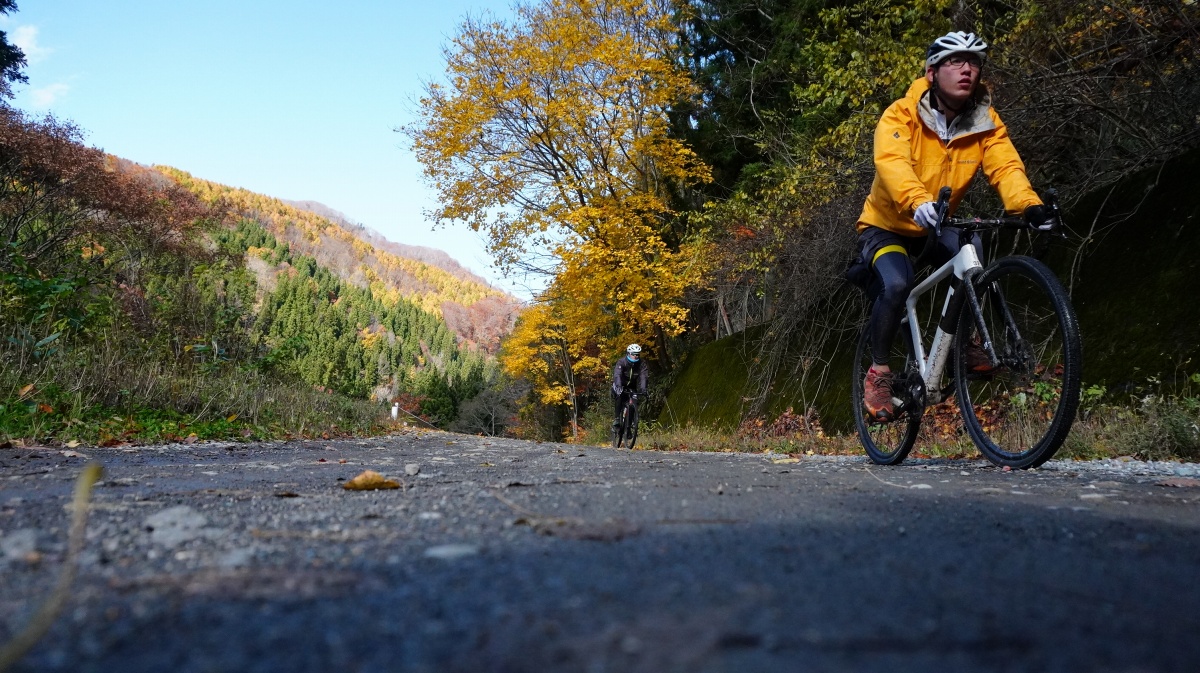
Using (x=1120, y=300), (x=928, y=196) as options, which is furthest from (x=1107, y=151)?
(x=928, y=196)

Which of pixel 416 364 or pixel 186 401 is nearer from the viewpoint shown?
pixel 186 401

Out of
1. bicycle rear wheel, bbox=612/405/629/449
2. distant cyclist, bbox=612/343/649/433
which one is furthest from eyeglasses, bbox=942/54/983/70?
bicycle rear wheel, bbox=612/405/629/449

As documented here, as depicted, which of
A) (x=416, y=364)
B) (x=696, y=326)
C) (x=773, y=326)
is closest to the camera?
(x=773, y=326)

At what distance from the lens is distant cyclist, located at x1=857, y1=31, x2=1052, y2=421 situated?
342 cm

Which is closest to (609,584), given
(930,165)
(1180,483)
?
(1180,483)

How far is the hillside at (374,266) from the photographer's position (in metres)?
78.0

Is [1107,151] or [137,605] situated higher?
[1107,151]

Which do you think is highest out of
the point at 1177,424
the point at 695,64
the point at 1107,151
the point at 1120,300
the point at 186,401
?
the point at 695,64

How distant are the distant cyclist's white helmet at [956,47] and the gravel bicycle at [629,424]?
8845 millimetres

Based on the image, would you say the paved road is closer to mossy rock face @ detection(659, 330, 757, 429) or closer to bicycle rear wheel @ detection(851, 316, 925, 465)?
bicycle rear wheel @ detection(851, 316, 925, 465)

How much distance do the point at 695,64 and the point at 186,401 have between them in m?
13.0

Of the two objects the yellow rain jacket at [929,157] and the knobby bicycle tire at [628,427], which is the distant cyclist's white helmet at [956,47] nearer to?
the yellow rain jacket at [929,157]

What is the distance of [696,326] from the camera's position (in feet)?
57.7

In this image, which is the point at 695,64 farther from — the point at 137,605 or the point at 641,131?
the point at 137,605
